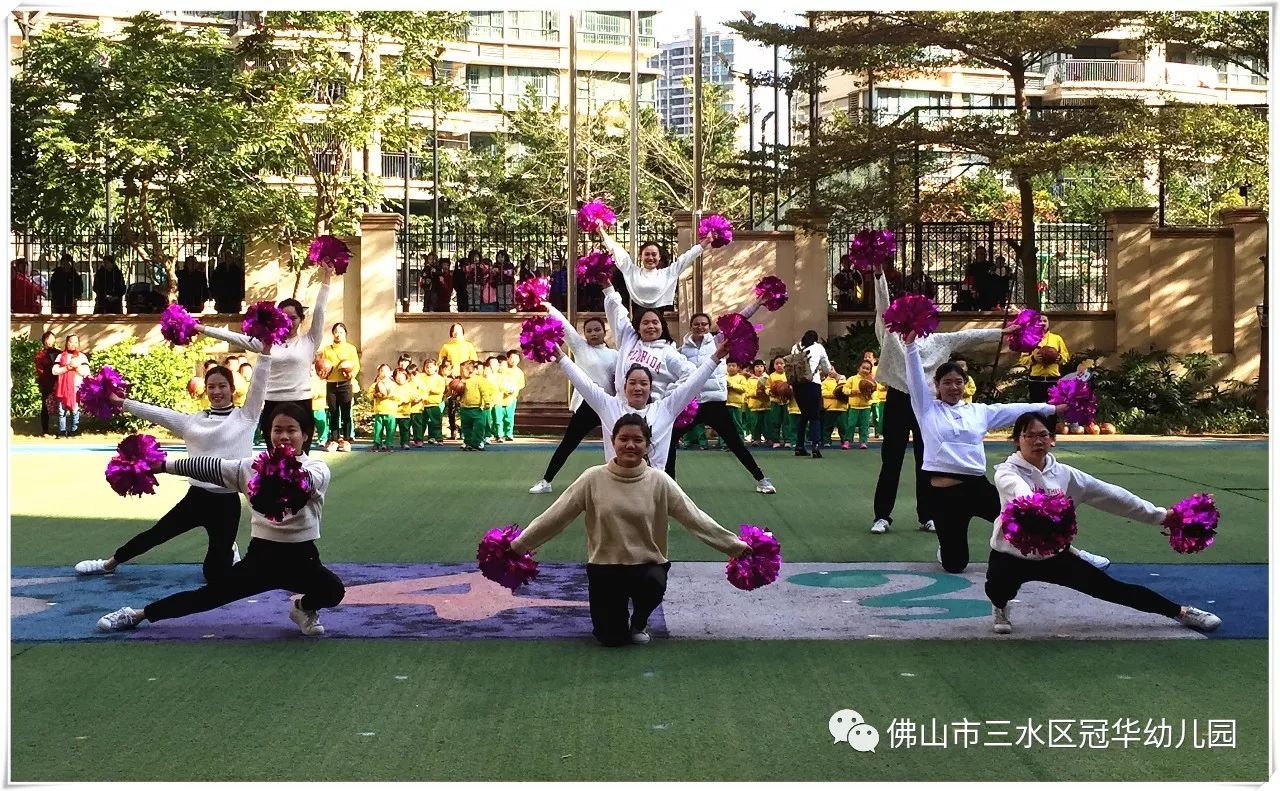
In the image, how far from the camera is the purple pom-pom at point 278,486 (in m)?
7.09

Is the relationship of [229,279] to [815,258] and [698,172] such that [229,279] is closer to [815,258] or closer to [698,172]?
[698,172]

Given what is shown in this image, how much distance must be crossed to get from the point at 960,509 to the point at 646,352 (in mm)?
2753

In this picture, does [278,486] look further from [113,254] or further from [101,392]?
[113,254]

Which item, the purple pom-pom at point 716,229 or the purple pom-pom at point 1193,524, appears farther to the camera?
the purple pom-pom at point 716,229

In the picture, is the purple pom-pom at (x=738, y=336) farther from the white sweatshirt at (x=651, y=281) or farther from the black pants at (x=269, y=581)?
the white sweatshirt at (x=651, y=281)

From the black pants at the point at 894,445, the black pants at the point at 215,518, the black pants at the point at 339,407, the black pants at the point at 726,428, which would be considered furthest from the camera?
the black pants at the point at 339,407

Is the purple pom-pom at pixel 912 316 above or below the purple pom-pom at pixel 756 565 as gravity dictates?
above

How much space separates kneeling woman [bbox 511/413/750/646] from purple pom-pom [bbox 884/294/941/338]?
2416 millimetres

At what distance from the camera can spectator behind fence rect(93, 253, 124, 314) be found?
25406 mm

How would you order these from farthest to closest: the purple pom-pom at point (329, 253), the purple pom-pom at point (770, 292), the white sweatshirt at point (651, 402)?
the purple pom-pom at point (770, 292) → the purple pom-pom at point (329, 253) → the white sweatshirt at point (651, 402)

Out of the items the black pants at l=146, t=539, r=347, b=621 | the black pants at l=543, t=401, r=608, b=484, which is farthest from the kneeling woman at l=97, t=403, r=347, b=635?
the black pants at l=543, t=401, r=608, b=484

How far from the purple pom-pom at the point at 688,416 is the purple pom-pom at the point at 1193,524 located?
3871 millimetres

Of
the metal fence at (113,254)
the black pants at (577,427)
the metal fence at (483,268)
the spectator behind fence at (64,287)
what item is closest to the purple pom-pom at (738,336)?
the black pants at (577,427)

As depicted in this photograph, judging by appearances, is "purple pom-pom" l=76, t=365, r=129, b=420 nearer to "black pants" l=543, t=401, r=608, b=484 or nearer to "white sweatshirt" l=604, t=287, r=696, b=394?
"white sweatshirt" l=604, t=287, r=696, b=394
